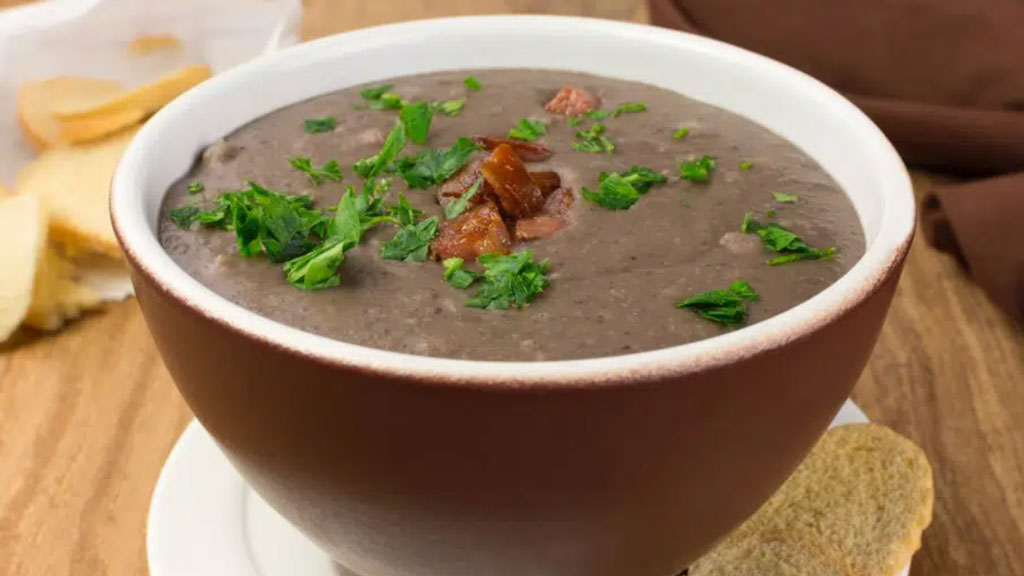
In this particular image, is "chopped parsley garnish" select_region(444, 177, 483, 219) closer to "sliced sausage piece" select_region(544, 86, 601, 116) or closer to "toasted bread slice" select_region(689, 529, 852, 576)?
"sliced sausage piece" select_region(544, 86, 601, 116)

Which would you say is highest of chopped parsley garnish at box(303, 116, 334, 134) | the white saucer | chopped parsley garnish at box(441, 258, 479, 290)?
chopped parsley garnish at box(441, 258, 479, 290)

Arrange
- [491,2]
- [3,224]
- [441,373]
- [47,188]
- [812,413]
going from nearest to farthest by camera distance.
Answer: [441,373] → [812,413] → [3,224] → [47,188] → [491,2]

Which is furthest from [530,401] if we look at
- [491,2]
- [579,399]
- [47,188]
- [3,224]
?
[491,2]

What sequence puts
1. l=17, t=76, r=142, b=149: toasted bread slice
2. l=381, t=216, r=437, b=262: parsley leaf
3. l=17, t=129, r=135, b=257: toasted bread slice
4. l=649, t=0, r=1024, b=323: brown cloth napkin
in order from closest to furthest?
l=381, t=216, r=437, b=262: parsley leaf
l=17, t=129, r=135, b=257: toasted bread slice
l=649, t=0, r=1024, b=323: brown cloth napkin
l=17, t=76, r=142, b=149: toasted bread slice

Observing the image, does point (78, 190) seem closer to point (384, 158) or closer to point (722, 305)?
point (384, 158)

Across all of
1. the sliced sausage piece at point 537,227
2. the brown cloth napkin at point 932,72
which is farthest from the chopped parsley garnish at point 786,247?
the brown cloth napkin at point 932,72

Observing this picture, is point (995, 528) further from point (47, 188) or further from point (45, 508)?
point (47, 188)

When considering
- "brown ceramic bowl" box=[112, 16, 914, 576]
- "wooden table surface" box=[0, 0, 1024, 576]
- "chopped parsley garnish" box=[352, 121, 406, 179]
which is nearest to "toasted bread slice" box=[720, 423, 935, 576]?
"wooden table surface" box=[0, 0, 1024, 576]
